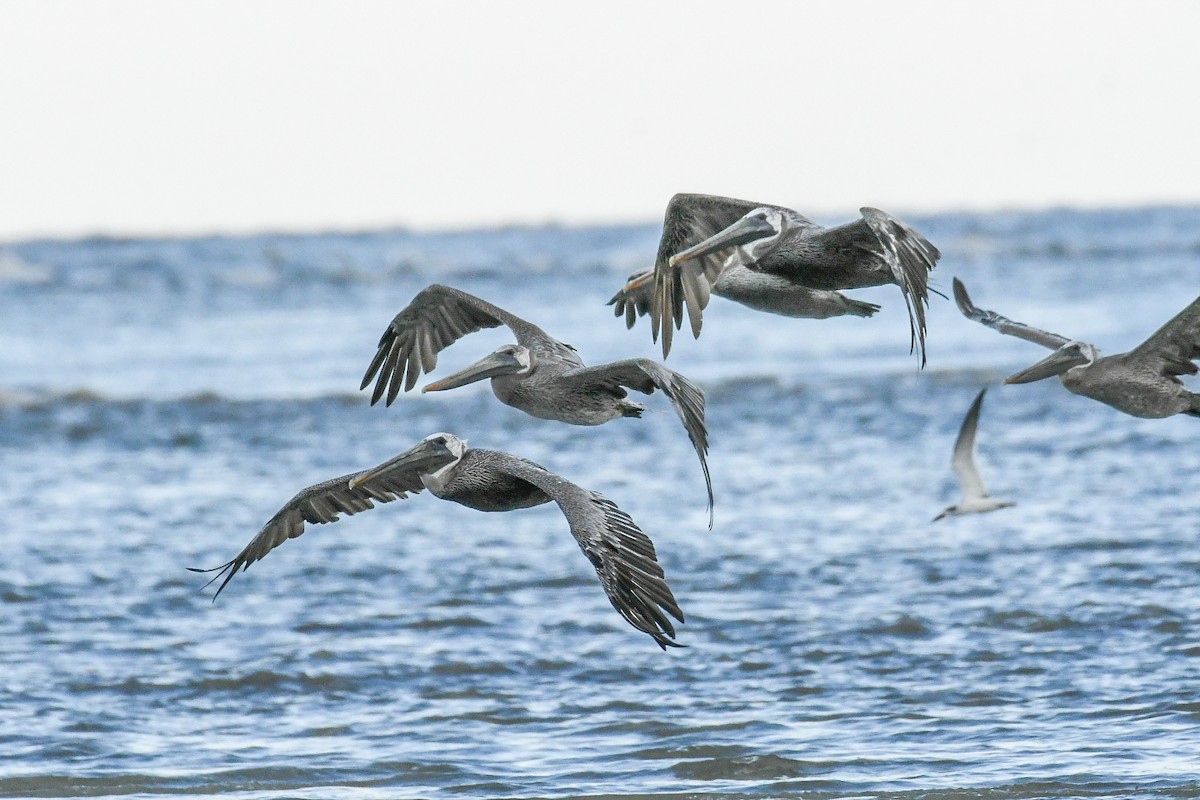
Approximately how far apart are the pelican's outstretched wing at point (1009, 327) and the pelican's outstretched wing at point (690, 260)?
41.8 inches

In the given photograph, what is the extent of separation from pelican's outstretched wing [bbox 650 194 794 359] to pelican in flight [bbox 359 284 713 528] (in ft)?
1.42

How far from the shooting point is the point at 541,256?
143 feet

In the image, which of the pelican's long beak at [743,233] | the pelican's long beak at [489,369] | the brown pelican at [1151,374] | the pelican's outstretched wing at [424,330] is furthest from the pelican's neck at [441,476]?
the brown pelican at [1151,374]

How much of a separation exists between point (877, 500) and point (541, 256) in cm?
3099

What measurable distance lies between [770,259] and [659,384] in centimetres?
102

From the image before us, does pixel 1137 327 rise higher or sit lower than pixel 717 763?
higher

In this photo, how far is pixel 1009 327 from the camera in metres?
7.06

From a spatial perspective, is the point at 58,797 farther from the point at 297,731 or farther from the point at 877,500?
the point at 877,500

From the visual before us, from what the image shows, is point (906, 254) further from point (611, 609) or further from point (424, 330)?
point (611, 609)

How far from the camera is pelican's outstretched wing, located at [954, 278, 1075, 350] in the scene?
706cm

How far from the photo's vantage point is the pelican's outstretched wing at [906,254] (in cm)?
590

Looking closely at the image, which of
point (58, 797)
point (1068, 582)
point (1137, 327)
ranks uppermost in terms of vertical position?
point (1137, 327)

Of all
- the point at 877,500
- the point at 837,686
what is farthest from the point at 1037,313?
the point at 837,686

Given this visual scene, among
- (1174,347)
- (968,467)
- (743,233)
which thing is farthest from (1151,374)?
(968,467)
